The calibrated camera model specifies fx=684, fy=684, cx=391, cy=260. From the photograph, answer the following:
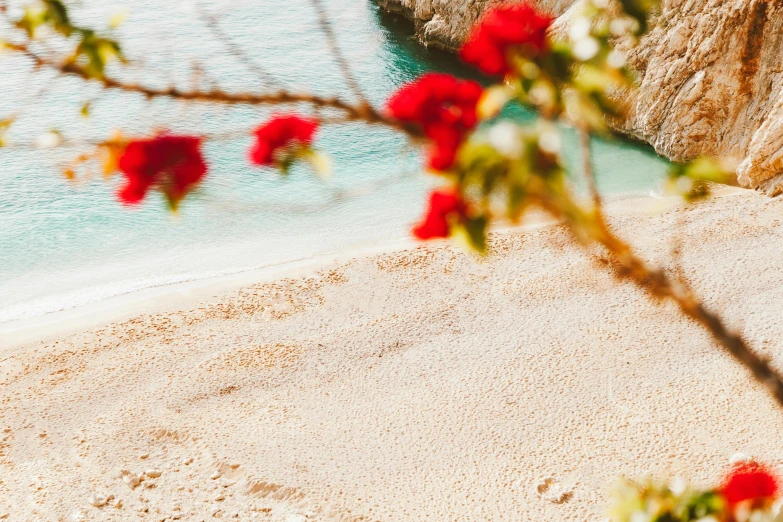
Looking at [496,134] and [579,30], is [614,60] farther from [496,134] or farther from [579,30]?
[496,134]

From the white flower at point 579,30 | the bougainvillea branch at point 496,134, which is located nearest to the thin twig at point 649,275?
the bougainvillea branch at point 496,134

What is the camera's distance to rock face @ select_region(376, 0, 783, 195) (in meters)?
17.9

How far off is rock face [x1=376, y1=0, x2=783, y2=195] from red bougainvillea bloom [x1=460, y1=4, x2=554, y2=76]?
59.5 feet

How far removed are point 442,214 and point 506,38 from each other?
553mm

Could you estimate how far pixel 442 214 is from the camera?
1726mm

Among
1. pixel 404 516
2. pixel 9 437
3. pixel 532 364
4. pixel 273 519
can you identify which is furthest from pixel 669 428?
pixel 9 437

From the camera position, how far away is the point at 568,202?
1.50 meters

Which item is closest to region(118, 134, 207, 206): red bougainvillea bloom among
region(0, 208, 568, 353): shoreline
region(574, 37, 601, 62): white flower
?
region(574, 37, 601, 62): white flower

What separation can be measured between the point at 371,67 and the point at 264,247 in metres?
13.3

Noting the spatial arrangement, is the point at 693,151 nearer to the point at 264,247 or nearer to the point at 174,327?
the point at 264,247

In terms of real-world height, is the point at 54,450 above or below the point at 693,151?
below

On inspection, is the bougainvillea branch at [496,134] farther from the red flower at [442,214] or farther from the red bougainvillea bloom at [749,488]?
the red bougainvillea bloom at [749,488]

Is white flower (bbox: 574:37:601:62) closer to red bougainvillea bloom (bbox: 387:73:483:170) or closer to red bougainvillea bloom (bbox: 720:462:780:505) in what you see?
red bougainvillea bloom (bbox: 387:73:483:170)

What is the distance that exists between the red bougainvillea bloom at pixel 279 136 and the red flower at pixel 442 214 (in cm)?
46
